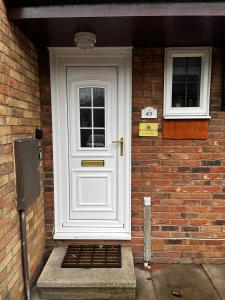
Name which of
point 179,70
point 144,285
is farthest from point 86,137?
point 144,285

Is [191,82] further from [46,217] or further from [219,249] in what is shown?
[46,217]

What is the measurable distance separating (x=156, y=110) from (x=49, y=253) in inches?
87.2

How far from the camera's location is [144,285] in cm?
260

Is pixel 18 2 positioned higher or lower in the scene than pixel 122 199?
higher

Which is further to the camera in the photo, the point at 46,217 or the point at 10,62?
the point at 46,217

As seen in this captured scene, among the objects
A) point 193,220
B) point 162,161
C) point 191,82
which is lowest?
point 193,220

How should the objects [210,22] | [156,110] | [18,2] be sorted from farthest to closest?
[156,110]
[210,22]
[18,2]

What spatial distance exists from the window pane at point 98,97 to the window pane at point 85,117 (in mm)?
126

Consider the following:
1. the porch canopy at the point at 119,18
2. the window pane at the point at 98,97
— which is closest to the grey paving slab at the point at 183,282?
the window pane at the point at 98,97

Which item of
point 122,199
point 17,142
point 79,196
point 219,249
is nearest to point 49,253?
point 79,196

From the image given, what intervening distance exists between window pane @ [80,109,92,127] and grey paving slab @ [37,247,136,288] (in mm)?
1614

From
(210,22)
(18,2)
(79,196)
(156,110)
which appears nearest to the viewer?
(18,2)

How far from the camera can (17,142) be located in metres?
2.18

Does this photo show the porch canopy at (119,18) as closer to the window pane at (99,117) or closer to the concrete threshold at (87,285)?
the window pane at (99,117)
